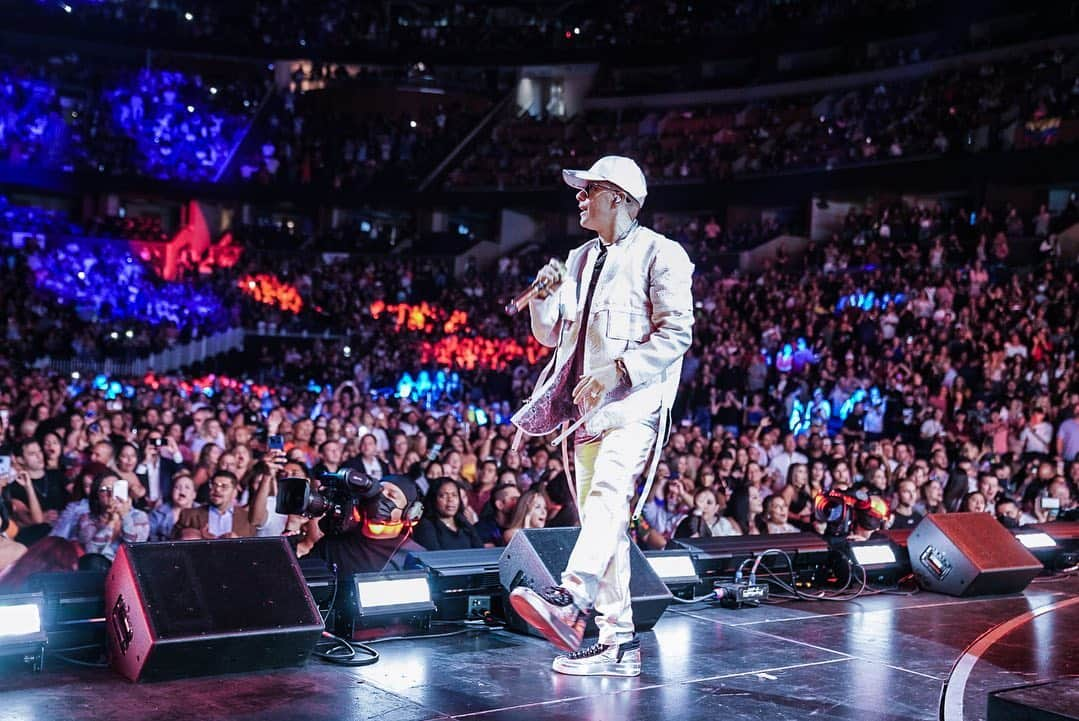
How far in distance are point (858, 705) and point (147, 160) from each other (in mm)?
31820

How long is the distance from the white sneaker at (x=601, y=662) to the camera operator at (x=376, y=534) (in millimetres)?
887

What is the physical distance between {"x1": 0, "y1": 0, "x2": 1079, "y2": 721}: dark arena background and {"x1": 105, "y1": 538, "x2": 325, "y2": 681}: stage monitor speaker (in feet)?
0.05

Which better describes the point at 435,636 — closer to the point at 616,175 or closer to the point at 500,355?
the point at 616,175

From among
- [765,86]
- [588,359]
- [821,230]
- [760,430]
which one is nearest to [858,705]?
[588,359]

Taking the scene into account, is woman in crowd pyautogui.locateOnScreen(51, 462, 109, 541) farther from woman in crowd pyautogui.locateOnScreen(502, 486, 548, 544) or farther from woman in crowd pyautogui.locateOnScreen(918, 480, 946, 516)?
woman in crowd pyautogui.locateOnScreen(918, 480, 946, 516)

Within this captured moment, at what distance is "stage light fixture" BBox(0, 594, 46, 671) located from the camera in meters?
3.96

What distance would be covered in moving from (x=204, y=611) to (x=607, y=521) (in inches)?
58.7

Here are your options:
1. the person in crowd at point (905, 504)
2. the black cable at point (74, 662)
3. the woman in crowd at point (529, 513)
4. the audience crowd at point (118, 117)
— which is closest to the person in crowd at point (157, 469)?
the woman in crowd at point (529, 513)

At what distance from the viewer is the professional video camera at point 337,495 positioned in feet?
14.3

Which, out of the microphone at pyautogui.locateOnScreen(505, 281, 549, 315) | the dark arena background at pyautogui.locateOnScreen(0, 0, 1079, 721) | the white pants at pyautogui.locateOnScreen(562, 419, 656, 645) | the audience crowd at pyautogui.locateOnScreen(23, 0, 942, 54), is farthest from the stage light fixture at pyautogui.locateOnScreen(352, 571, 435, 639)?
the audience crowd at pyautogui.locateOnScreen(23, 0, 942, 54)

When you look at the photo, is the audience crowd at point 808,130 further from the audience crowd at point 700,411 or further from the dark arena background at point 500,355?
the audience crowd at point 700,411

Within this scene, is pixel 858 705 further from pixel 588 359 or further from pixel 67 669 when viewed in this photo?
pixel 67 669

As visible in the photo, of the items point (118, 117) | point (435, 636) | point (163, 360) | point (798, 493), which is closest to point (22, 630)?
point (435, 636)

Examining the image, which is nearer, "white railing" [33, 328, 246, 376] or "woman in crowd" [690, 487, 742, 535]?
"woman in crowd" [690, 487, 742, 535]
